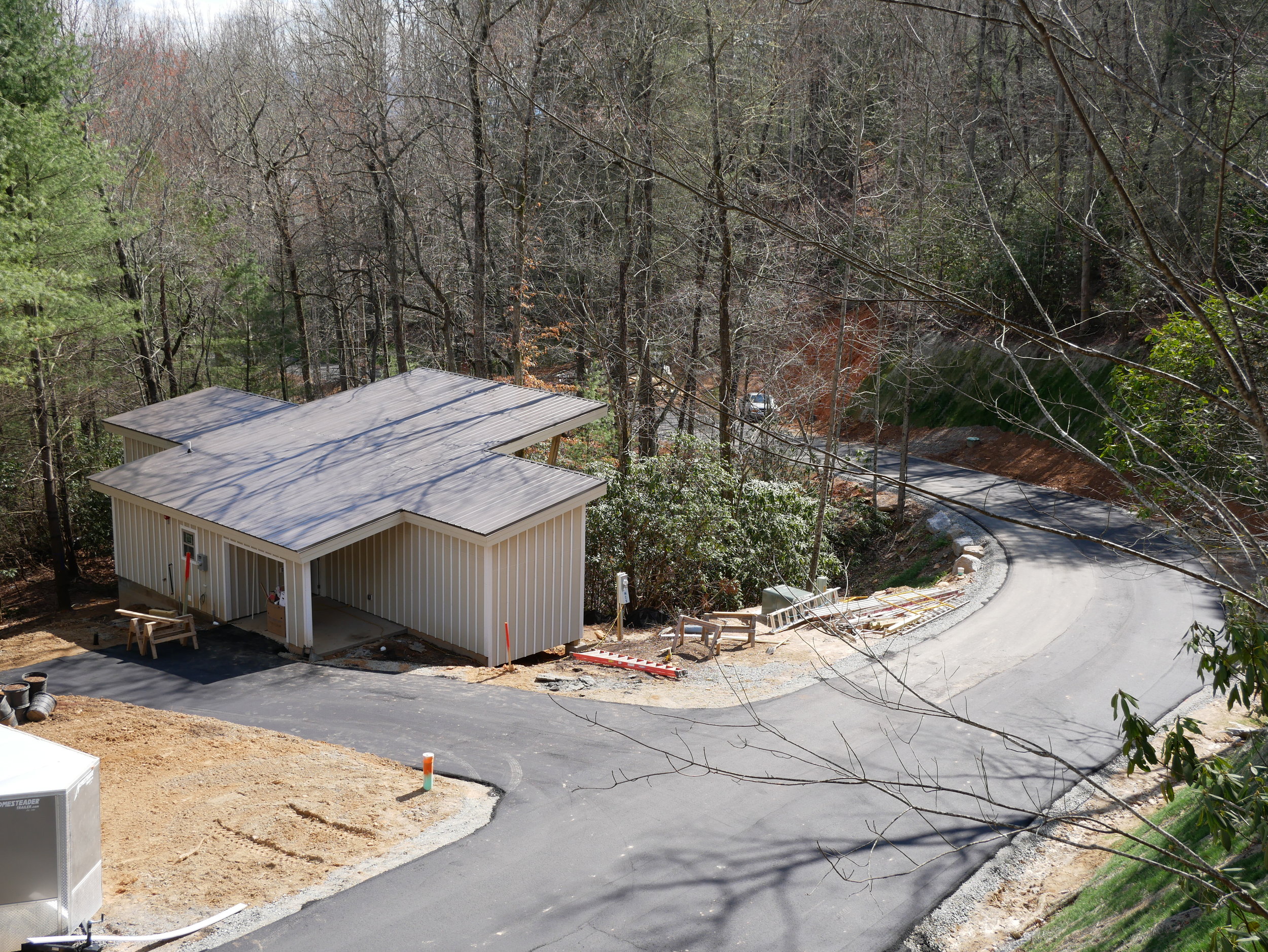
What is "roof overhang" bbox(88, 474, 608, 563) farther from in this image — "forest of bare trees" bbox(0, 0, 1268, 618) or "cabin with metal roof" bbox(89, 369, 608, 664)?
"forest of bare trees" bbox(0, 0, 1268, 618)

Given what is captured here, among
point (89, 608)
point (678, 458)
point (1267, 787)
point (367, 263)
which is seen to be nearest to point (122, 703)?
point (89, 608)

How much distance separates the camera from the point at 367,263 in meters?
34.4

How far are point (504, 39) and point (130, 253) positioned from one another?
37.7ft

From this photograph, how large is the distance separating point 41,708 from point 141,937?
20.7 feet

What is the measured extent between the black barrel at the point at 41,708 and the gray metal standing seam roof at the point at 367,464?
376 centimetres

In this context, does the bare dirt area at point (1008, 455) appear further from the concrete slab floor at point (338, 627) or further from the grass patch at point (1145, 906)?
the concrete slab floor at point (338, 627)

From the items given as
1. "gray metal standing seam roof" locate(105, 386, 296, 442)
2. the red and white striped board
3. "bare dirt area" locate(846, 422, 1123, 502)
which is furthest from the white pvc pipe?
"bare dirt area" locate(846, 422, 1123, 502)

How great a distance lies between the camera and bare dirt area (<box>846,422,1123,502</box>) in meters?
26.2

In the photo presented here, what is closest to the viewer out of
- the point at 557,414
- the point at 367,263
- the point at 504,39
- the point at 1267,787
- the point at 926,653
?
the point at 1267,787

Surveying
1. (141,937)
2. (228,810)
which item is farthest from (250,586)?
Answer: (141,937)

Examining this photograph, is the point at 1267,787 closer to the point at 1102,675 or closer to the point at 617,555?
the point at 1102,675

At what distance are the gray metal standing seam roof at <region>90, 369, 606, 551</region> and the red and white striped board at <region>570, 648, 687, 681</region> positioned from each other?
102 inches

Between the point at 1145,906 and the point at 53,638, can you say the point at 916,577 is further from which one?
the point at 53,638

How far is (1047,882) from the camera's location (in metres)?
9.44
